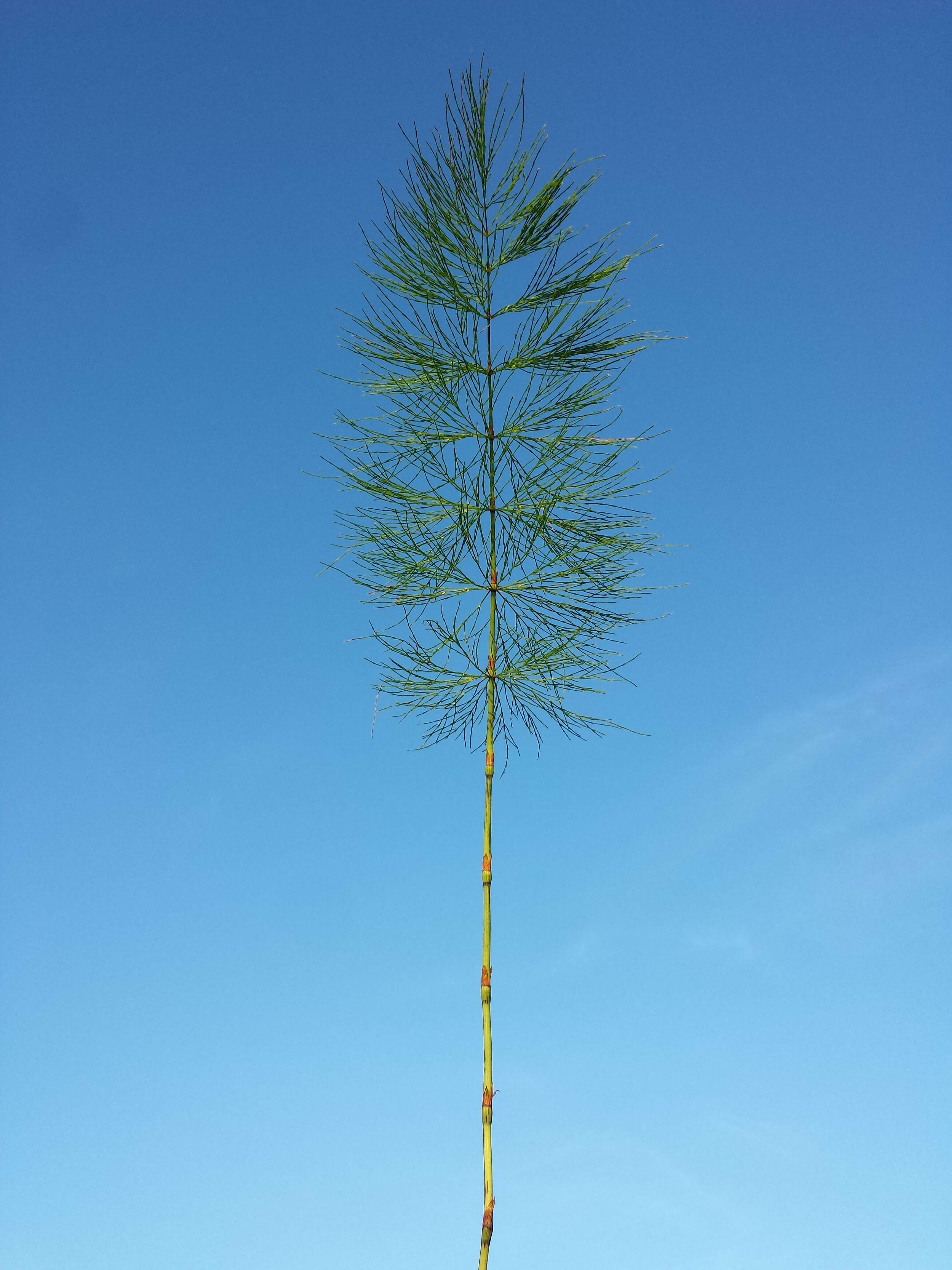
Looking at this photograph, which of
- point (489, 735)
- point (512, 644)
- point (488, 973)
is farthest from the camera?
point (512, 644)

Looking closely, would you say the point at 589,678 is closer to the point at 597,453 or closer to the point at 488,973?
the point at 597,453

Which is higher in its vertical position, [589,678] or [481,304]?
[481,304]

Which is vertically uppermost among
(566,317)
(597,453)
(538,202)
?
(538,202)

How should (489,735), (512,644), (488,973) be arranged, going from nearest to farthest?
1. (488,973)
2. (489,735)
3. (512,644)

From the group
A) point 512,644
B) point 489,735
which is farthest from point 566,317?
point 489,735

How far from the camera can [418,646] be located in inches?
201

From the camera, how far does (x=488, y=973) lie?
427cm

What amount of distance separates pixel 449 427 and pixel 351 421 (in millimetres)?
467

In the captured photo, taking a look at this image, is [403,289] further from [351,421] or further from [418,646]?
[418,646]

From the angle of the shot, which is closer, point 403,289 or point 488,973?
point 488,973

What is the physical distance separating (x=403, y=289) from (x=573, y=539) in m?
1.38

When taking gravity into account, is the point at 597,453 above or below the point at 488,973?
above

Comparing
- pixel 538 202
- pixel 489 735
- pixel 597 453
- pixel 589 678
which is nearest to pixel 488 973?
pixel 489 735

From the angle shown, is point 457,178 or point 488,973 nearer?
point 488,973
